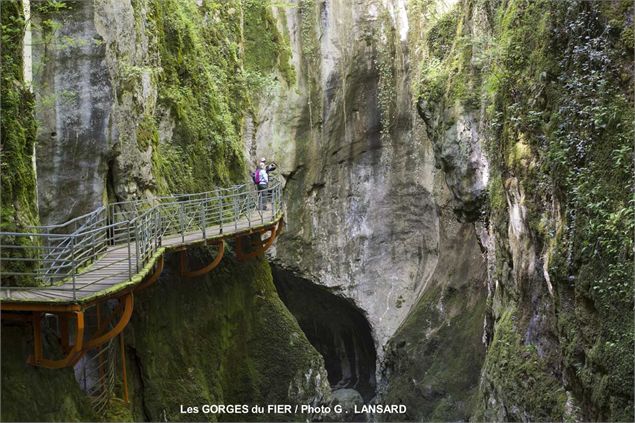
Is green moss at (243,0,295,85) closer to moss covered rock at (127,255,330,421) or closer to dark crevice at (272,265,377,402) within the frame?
dark crevice at (272,265,377,402)

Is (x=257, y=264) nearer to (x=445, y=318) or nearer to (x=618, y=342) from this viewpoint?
Answer: (x=445, y=318)

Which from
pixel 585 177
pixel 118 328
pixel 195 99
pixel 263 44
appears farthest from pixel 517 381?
pixel 263 44

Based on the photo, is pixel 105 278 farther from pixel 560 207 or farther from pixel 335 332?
pixel 335 332

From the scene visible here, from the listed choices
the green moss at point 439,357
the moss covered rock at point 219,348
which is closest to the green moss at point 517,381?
the moss covered rock at point 219,348

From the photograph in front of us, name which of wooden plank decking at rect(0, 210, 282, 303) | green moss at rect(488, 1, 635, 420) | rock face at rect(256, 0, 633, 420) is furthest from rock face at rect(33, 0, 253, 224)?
green moss at rect(488, 1, 635, 420)

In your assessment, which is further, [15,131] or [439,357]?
[439,357]

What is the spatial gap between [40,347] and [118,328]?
1413mm

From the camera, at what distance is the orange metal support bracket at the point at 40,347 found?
433 inches

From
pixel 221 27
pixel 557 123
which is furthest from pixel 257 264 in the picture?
pixel 557 123

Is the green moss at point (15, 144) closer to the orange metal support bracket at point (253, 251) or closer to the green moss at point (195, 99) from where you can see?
the green moss at point (195, 99)

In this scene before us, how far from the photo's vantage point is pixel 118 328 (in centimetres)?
1252

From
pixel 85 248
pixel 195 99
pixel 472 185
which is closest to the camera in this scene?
pixel 85 248

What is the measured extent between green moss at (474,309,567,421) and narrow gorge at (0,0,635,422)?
53 millimetres

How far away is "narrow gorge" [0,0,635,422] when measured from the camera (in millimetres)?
11188
